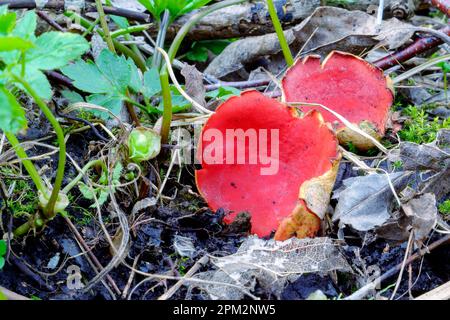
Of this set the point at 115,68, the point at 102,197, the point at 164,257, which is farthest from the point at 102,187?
the point at 115,68

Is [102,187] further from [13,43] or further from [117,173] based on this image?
[13,43]

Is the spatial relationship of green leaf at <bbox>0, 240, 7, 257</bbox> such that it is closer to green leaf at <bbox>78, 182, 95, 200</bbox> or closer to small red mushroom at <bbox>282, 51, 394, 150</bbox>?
green leaf at <bbox>78, 182, 95, 200</bbox>

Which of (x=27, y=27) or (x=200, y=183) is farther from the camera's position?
(x=200, y=183)

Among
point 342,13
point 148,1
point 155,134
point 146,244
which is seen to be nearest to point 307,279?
point 146,244

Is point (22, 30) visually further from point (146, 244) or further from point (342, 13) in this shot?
point (342, 13)

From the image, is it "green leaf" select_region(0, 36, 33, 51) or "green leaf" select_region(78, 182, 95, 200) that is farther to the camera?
"green leaf" select_region(78, 182, 95, 200)

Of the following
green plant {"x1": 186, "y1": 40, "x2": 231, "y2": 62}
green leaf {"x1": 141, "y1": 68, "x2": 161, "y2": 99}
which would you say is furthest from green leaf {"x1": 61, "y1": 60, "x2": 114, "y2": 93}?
green plant {"x1": 186, "y1": 40, "x2": 231, "y2": 62}
